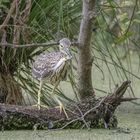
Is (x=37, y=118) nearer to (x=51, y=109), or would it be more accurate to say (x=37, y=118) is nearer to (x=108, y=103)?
(x=51, y=109)

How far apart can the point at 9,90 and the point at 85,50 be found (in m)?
0.41

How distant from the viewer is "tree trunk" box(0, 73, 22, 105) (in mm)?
3297

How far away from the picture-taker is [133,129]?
9.48 ft

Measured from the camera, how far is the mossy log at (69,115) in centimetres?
277

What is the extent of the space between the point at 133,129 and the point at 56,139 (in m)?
0.40

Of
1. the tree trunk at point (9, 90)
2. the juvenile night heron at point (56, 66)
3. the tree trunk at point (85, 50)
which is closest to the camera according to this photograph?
the juvenile night heron at point (56, 66)

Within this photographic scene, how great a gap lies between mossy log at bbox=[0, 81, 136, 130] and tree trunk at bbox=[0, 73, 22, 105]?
1.63ft

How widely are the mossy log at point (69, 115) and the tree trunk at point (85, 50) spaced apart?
0.38 metres

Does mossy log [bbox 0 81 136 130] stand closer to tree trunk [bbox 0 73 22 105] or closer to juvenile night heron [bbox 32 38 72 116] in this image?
juvenile night heron [bbox 32 38 72 116]

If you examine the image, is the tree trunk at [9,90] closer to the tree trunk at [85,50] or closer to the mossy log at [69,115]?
the tree trunk at [85,50]

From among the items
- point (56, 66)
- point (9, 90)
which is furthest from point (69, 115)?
point (9, 90)

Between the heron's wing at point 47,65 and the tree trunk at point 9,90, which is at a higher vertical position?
the heron's wing at point 47,65

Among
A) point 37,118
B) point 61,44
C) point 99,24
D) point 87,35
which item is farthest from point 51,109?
point 99,24

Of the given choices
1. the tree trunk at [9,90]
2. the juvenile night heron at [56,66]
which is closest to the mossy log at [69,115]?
the juvenile night heron at [56,66]
